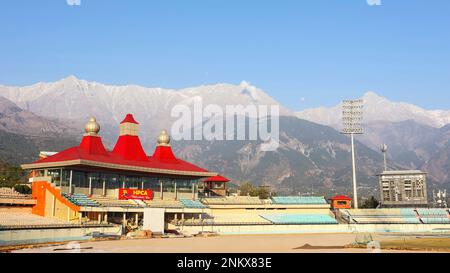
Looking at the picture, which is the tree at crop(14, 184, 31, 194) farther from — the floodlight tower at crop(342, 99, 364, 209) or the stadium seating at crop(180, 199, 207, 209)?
the floodlight tower at crop(342, 99, 364, 209)

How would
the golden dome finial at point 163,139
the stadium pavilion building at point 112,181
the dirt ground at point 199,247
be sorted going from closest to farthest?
the dirt ground at point 199,247, the stadium pavilion building at point 112,181, the golden dome finial at point 163,139

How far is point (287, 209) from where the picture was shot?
102125 mm

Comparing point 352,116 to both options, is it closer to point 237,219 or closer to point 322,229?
point 322,229

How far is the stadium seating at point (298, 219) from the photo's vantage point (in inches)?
3644

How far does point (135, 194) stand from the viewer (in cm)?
8306

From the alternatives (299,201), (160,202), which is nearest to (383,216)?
(299,201)

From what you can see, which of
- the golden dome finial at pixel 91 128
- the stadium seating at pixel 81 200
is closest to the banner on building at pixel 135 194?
the stadium seating at pixel 81 200

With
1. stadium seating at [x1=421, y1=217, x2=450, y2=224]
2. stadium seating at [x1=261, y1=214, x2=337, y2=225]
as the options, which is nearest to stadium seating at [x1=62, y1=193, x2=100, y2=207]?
stadium seating at [x1=261, y1=214, x2=337, y2=225]

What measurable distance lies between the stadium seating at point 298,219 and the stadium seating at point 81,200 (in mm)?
37493

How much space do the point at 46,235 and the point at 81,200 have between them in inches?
575

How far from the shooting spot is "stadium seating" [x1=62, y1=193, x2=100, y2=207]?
71531 mm

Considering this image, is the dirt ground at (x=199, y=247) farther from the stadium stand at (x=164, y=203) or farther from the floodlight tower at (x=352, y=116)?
the floodlight tower at (x=352, y=116)

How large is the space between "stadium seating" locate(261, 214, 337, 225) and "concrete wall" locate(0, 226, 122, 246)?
3584 centimetres
